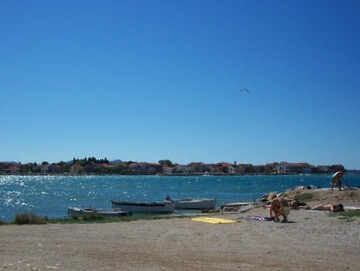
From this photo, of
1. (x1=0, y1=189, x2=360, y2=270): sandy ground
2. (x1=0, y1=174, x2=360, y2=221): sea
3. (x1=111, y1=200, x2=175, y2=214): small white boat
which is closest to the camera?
(x1=0, y1=189, x2=360, y2=270): sandy ground

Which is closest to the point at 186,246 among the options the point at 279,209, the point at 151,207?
the point at 279,209

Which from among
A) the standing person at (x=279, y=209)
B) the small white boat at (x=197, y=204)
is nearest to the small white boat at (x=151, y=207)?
the small white boat at (x=197, y=204)

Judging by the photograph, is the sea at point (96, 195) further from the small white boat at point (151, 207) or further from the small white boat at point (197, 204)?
the small white boat at point (151, 207)

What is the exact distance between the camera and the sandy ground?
1040 centimetres

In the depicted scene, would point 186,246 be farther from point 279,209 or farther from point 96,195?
point 96,195

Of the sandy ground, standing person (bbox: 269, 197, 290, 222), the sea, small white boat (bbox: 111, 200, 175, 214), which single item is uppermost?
standing person (bbox: 269, 197, 290, 222)

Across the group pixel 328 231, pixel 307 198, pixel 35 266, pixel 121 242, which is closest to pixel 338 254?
pixel 328 231

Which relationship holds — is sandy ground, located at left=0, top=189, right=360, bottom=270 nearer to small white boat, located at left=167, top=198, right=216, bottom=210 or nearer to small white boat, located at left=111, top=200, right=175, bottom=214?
small white boat, located at left=111, top=200, right=175, bottom=214

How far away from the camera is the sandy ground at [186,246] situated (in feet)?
34.1

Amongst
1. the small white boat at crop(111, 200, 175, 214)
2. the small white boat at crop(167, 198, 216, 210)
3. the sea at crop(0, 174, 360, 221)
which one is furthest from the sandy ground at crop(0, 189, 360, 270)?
the small white boat at crop(167, 198, 216, 210)

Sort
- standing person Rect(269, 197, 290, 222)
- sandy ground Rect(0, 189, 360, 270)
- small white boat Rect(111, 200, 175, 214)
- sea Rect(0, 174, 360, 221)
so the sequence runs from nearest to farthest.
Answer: sandy ground Rect(0, 189, 360, 270) → standing person Rect(269, 197, 290, 222) → small white boat Rect(111, 200, 175, 214) → sea Rect(0, 174, 360, 221)

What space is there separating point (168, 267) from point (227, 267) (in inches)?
48.1

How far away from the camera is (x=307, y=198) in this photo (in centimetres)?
3072

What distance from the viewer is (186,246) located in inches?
520
